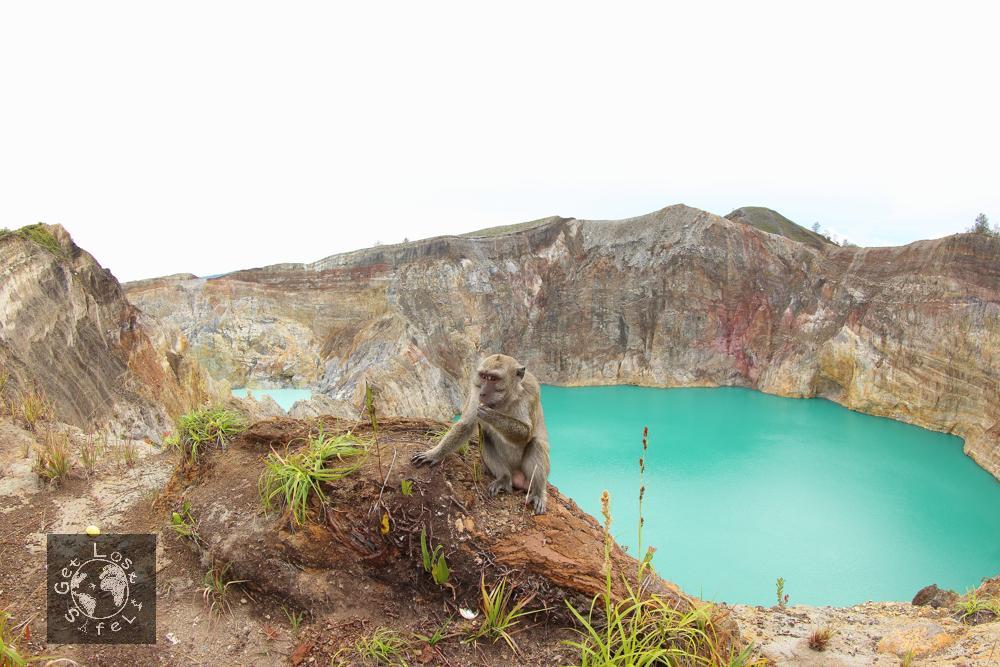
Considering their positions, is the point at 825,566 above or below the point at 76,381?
below

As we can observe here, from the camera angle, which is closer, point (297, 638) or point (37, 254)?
point (297, 638)

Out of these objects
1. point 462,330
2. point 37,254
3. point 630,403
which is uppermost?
point 37,254

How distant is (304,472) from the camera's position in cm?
252

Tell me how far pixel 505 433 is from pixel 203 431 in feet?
6.37

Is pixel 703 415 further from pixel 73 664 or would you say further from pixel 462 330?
pixel 73 664

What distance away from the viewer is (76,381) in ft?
23.1

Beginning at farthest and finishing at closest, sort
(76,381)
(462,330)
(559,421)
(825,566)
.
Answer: (462,330) < (559,421) < (825,566) < (76,381)

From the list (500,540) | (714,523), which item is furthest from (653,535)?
(500,540)

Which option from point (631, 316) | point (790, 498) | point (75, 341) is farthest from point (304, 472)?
point (631, 316)

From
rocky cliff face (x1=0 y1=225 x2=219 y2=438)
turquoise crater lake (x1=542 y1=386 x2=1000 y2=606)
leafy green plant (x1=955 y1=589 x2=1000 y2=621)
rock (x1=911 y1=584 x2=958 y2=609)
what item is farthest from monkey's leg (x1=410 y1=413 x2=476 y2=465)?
turquoise crater lake (x1=542 y1=386 x2=1000 y2=606)

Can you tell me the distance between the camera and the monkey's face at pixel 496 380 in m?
2.78

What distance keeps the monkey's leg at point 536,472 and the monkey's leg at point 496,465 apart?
10 centimetres

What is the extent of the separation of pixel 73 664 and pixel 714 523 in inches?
381

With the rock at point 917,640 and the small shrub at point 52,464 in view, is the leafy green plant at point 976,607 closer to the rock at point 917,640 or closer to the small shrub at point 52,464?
the rock at point 917,640
